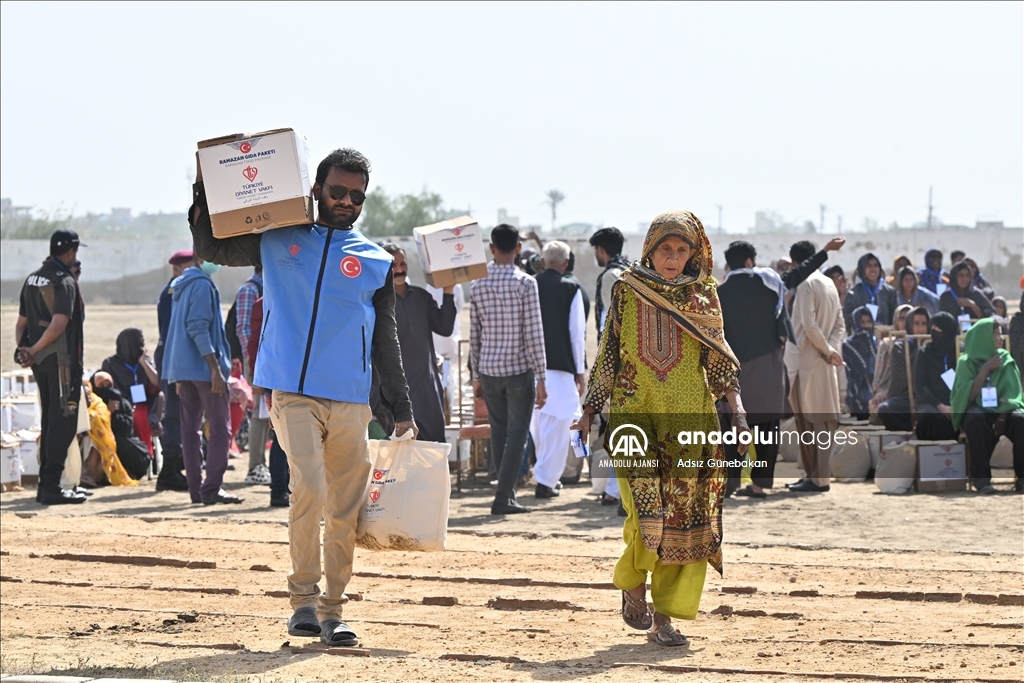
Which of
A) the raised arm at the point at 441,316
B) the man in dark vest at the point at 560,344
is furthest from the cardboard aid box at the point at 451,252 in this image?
the man in dark vest at the point at 560,344

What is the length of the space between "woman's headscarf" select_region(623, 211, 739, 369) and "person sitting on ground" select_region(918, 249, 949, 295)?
1279cm

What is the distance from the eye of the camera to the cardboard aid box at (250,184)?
6277mm

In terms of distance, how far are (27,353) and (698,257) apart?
7.05 metres

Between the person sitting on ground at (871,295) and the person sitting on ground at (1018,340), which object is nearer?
the person sitting on ground at (1018,340)

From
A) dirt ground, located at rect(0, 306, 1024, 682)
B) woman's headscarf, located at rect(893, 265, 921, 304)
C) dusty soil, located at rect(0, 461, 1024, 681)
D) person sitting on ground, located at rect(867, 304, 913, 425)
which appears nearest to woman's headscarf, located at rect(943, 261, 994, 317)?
woman's headscarf, located at rect(893, 265, 921, 304)

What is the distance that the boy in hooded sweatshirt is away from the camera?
11500 millimetres

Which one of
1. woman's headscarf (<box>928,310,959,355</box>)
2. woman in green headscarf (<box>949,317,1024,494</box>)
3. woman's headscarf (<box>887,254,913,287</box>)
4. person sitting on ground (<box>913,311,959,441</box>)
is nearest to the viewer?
woman in green headscarf (<box>949,317,1024,494</box>)

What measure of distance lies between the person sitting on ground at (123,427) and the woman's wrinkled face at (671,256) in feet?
27.2

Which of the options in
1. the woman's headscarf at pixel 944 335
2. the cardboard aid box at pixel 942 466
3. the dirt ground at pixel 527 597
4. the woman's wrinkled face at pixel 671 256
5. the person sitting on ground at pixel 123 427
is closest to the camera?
the dirt ground at pixel 527 597

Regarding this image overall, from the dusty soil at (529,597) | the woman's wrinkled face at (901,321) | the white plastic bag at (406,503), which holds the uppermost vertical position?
the woman's wrinkled face at (901,321)

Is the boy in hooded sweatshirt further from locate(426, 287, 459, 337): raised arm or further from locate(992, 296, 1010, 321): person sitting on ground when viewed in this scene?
locate(992, 296, 1010, 321): person sitting on ground

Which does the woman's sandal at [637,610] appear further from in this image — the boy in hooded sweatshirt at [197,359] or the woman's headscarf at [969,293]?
the woman's headscarf at [969,293]

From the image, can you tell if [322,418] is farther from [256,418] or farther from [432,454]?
[256,418]

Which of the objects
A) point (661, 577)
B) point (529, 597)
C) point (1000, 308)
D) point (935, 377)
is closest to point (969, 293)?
point (1000, 308)
